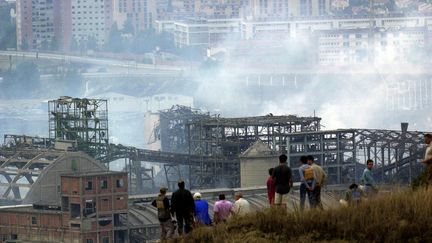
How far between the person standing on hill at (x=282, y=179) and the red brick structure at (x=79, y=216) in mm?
23090

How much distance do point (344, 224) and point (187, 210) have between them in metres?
3.37

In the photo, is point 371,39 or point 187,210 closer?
point 187,210

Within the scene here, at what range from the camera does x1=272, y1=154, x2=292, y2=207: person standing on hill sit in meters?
29.2

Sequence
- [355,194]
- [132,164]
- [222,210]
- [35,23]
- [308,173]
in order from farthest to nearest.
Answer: [35,23] < [132,164] < [308,173] < [355,194] < [222,210]

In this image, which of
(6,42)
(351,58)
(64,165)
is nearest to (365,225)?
(64,165)

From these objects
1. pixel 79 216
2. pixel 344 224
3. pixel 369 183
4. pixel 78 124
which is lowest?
pixel 79 216

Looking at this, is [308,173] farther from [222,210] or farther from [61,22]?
[61,22]

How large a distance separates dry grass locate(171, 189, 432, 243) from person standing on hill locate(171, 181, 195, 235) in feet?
3.97

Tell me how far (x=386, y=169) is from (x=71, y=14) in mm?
123489

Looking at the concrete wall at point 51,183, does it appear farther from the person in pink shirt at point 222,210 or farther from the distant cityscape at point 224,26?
the distant cityscape at point 224,26

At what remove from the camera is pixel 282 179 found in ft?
96.1

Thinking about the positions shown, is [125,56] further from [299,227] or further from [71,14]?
[299,227]

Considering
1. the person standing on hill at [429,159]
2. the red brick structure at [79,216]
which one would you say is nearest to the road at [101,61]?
the red brick structure at [79,216]

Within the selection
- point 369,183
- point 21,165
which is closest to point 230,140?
point 21,165
